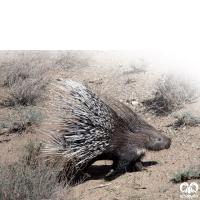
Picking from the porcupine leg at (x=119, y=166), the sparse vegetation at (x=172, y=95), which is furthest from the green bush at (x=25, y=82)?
the porcupine leg at (x=119, y=166)

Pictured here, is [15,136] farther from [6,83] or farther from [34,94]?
[6,83]

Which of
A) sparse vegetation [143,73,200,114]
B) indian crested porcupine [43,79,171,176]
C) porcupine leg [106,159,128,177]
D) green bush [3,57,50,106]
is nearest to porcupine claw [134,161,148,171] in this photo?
indian crested porcupine [43,79,171,176]

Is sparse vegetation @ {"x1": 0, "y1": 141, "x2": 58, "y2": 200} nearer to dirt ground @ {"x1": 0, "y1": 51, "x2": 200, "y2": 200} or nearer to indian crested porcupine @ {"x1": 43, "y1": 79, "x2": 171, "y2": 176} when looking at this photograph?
dirt ground @ {"x1": 0, "y1": 51, "x2": 200, "y2": 200}

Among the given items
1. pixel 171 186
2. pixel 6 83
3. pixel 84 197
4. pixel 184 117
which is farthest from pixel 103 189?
pixel 6 83

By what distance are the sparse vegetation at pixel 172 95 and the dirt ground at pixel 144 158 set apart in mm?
178

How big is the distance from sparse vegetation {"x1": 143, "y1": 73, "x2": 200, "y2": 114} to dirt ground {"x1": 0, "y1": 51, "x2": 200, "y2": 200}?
18 centimetres

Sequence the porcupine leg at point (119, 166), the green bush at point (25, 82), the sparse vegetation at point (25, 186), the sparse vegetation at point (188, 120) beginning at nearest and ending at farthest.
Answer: the sparse vegetation at point (25, 186) < the porcupine leg at point (119, 166) < the sparse vegetation at point (188, 120) < the green bush at point (25, 82)

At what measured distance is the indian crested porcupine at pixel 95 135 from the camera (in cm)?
331

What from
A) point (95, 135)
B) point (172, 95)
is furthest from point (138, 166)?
point (172, 95)

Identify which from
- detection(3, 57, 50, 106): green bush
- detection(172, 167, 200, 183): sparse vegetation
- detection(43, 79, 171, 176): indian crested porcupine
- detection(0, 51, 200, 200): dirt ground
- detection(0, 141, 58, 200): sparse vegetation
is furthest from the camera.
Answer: detection(3, 57, 50, 106): green bush

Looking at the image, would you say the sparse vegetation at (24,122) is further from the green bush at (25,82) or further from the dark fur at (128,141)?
the dark fur at (128,141)

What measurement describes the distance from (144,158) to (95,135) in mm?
1360

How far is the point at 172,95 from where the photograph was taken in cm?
532

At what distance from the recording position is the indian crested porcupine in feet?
10.9
